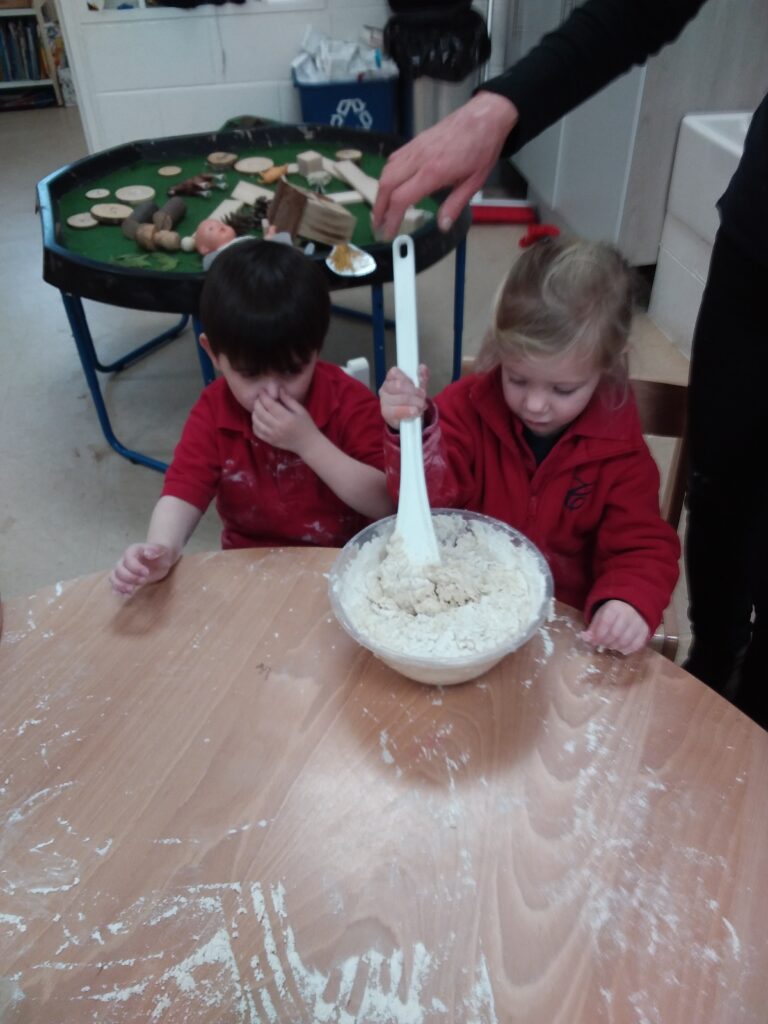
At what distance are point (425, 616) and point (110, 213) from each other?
1.86 metres

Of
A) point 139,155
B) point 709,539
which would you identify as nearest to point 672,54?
point 139,155

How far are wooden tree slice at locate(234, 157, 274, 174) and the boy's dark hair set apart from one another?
1535 millimetres

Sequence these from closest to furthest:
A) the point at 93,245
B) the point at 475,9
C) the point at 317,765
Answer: the point at 317,765 → the point at 93,245 → the point at 475,9

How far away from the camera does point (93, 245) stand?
202 cm

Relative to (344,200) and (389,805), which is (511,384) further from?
(344,200)

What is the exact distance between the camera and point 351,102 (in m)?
3.33

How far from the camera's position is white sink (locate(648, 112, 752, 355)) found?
7.90ft

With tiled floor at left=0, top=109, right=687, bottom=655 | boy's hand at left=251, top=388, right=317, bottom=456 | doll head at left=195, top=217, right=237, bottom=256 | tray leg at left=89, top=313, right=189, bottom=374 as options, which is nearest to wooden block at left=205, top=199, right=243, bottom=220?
doll head at left=195, top=217, right=237, bottom=256

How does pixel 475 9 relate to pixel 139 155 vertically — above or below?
above

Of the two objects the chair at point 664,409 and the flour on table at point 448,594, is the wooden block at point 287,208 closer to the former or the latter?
the chair at point 664,409

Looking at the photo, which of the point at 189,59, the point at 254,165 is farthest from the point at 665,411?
the point at 189,59

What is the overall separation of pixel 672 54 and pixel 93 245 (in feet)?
6.15

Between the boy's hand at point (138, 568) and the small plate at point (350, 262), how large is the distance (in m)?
1.10

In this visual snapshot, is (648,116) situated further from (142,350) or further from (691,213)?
(142,350)
